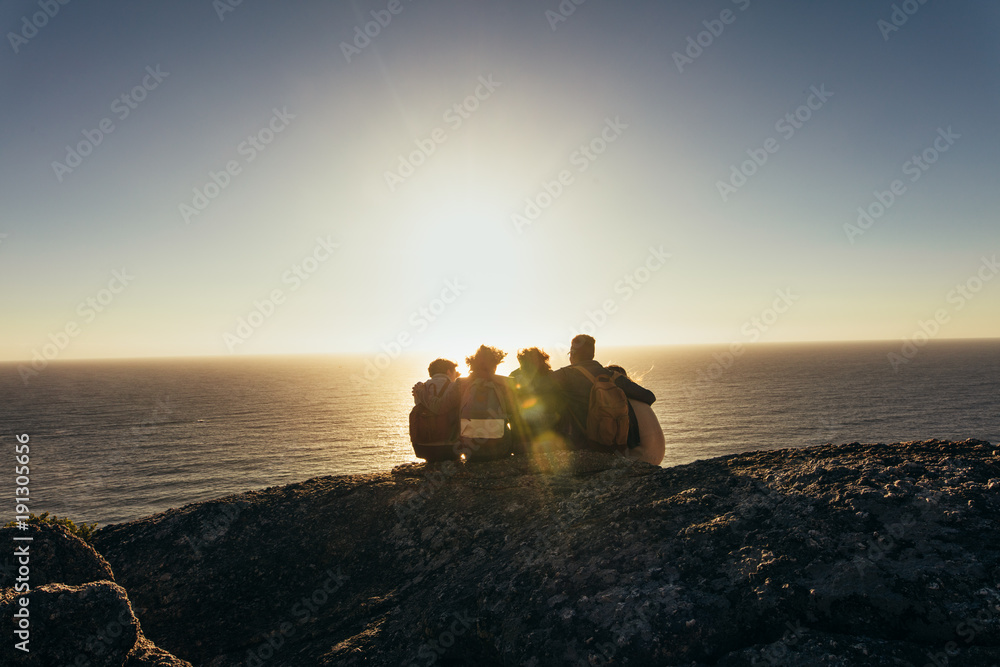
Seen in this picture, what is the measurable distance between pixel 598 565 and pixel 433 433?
3.19 metres

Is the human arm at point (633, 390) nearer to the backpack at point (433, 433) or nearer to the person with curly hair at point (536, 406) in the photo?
the person with curly hair at point (536, 406)

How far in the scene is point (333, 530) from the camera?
503cm

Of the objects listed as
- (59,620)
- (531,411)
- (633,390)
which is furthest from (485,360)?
(59,620)

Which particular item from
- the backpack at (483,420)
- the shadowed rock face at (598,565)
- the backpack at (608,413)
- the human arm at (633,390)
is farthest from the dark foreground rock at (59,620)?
the human arm at (633,390)

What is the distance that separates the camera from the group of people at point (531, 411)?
5875mm

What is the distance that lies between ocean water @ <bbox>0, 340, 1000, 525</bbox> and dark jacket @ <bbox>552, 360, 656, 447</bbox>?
38.5 meters

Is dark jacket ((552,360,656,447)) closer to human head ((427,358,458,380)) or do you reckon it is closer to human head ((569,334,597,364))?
human head ((569,334,597,364))

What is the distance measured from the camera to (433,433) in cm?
608

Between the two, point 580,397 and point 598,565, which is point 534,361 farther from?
point 598,565

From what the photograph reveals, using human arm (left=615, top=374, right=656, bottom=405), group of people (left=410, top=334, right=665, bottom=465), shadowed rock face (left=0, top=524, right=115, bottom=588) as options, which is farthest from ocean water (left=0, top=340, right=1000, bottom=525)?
shadowed rock face (left=0, top=524, right=115, bottom=588)

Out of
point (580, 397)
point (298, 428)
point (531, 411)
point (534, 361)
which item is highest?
point (534, 361)

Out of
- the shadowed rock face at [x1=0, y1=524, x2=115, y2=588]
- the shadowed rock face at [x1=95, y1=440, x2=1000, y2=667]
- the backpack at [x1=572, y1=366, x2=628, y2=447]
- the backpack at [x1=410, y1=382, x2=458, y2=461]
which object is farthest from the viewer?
the backpack at [x1=410, y1=382, x2=458, y2=461]

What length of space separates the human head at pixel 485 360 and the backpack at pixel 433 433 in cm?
45

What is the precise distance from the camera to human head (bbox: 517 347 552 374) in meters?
6.51
